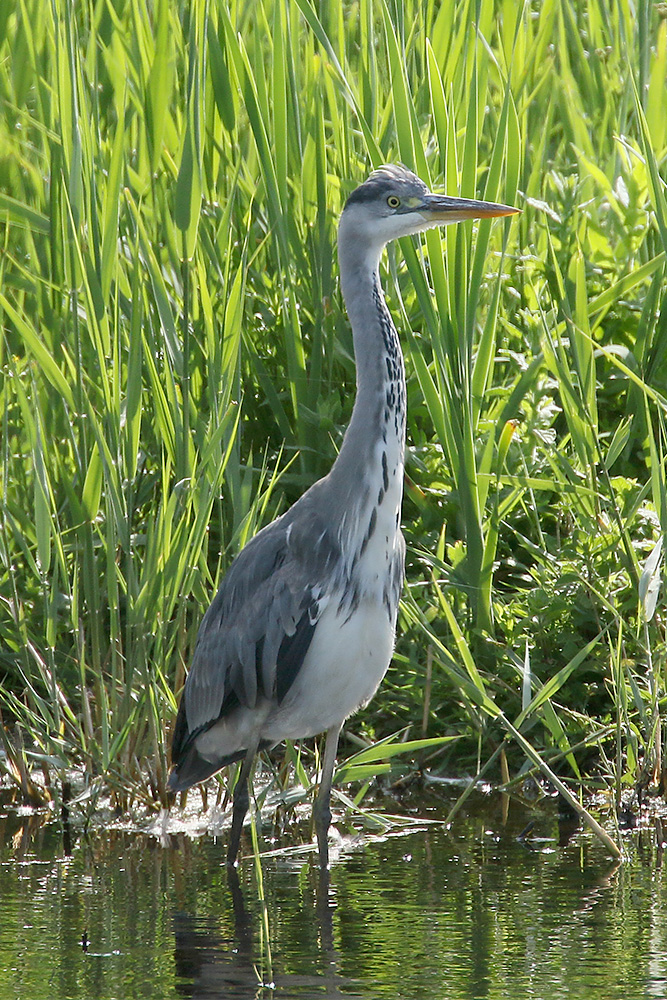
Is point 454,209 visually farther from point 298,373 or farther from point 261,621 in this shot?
point 261,621

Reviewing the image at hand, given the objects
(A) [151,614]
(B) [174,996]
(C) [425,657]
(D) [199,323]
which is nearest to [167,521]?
(A) [151,614]

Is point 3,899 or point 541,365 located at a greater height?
point 541,365

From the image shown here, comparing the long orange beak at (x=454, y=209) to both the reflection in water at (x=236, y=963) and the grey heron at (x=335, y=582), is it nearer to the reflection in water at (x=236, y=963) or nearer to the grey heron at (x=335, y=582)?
the grey heron at (x=335, y=582)

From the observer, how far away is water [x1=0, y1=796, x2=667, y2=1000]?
9.54 feet

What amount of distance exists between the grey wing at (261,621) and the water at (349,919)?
44cm

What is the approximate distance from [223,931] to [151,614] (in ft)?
3.14

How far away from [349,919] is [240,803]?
0.66 metres

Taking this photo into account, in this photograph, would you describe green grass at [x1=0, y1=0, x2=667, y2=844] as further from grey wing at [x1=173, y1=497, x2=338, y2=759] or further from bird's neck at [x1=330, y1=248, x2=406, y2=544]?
bird's neck at [x1=330, y1=248, x2=406, y2=544]

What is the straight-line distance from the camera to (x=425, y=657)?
4336 millimetres

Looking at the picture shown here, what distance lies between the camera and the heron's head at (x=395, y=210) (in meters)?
3.73

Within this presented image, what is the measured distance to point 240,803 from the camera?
12.6 ft

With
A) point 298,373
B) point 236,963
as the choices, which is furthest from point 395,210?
point 236,963

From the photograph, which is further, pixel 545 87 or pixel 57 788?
pixel 545 87

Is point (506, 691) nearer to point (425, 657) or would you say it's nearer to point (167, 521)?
point (425, 657)
